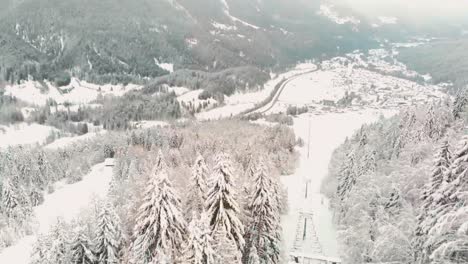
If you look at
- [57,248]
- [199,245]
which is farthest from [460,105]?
[57,248]

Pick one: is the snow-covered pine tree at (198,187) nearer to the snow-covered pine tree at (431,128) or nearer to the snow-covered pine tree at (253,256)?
the snow-covered pine tree at (253,256)

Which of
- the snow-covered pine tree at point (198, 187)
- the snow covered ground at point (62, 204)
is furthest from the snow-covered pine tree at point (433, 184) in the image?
the snow covered ground at point (62, 204)

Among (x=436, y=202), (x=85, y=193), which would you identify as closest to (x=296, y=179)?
(x=85, y=193)

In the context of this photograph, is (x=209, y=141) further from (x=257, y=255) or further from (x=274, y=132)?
(x=257, y=255)

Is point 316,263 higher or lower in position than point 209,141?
lower

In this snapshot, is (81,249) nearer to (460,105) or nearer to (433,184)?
(433,184)

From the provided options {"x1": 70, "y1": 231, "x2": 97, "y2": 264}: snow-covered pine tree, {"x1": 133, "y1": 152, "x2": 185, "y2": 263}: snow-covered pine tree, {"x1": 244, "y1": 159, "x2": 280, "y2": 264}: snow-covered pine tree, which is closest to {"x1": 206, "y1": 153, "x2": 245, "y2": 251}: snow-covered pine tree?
{"x1": 133, "y1": 152, "x2": 185, "y2": 263}: snow-covered pine tree
